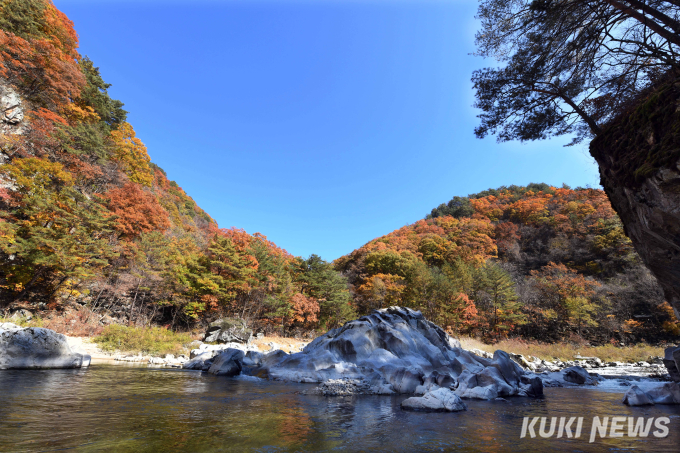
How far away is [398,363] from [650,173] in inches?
397

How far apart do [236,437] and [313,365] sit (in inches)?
336

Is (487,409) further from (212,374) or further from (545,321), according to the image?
(545,321)

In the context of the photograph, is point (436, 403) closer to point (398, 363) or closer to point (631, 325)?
point (398, 363)

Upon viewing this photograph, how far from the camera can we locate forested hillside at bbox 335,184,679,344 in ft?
101

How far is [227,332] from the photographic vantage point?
2292 centimetres

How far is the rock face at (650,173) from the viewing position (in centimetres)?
563

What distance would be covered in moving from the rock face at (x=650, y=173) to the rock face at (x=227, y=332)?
23893 millimetres

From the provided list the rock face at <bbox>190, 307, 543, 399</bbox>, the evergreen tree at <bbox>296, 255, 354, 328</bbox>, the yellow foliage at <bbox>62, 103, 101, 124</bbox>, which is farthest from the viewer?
the evergreen tree at <bbox>296, 255, 354, 328</bbox>

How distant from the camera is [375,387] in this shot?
10.3 metres

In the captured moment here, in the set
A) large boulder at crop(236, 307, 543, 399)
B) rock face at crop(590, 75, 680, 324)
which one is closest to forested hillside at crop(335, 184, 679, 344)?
large boulder at crop(236, 307, 543, 399)

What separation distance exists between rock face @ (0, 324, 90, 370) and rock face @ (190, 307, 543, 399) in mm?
5310

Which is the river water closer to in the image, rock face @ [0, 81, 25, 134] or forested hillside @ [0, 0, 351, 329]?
forested hillside @ [0, 0, 351, 329]

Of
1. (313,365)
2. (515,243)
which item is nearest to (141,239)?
(313,365)

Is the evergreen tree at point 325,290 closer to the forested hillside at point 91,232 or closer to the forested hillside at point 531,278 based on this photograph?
the forested hillside at point 91,232
